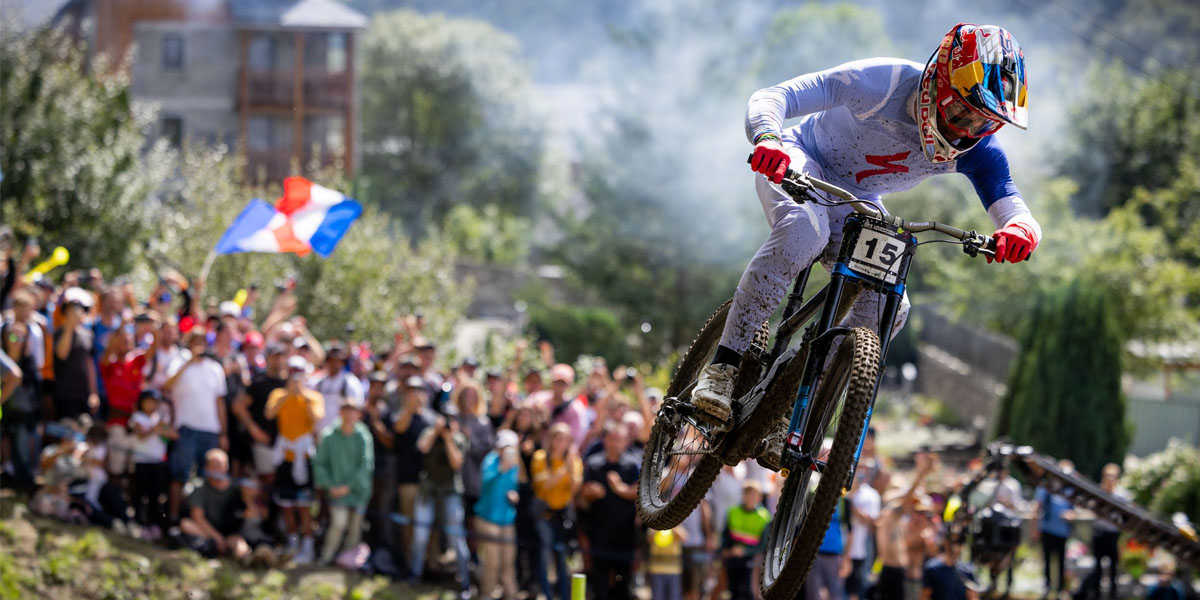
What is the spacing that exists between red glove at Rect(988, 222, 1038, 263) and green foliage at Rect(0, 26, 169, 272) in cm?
1523

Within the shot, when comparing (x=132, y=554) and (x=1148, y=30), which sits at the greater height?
(x=1148, y=30)

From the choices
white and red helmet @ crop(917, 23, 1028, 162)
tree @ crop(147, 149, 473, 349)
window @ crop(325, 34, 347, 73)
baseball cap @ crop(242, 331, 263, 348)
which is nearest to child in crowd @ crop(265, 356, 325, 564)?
baseball cap @ crop(242, 331, 263, 348)

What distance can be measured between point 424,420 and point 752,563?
3.50 metres

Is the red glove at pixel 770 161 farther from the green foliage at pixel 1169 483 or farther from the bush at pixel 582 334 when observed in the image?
the bush at pixel 582 334

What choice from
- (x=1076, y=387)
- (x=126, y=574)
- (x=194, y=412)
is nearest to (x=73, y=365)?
(x=194, y=412)

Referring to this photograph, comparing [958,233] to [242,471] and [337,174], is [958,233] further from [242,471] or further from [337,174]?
[337,174]

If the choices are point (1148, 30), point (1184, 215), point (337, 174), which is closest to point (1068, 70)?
point (1184, 215)

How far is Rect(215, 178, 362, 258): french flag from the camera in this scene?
488 inches

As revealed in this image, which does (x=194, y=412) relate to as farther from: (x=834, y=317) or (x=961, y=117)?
(x=961, y=117)

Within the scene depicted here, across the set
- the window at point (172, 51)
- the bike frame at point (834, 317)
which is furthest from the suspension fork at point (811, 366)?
the window at point (172, 51)

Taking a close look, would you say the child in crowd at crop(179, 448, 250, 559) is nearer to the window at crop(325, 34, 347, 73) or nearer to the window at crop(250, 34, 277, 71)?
the window at crop(250, 34, 277, 71)

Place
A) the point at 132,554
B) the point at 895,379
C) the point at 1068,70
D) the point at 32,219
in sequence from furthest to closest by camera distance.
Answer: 1. the point at 1068,70
2. the point at 895,379
3. the point at 32,219
4. the point at 132,554

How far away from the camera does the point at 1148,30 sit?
3723 inches

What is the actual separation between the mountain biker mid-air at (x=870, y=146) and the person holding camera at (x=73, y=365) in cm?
824
